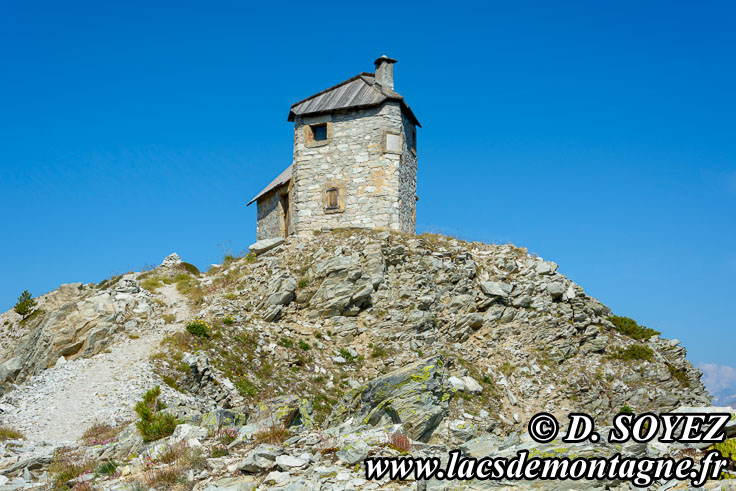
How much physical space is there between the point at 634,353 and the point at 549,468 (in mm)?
23890

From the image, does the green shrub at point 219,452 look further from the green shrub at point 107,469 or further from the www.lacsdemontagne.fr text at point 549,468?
the www.lacsdemontagne.fr text at point 549,468

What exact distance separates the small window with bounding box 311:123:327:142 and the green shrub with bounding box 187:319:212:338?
53.1ft

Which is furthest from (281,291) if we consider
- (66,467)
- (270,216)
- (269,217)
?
(66,467)

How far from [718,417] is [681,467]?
1382 millimetres

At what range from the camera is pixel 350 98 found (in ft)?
123

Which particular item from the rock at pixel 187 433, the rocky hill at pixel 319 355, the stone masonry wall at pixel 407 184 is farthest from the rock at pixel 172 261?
the rock at pixel 187 433

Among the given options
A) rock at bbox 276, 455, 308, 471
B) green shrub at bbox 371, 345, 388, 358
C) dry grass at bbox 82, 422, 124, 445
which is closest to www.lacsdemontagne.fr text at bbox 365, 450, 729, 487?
rock at bbox 276, 455, 308, 471

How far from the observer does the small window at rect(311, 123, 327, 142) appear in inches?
1478

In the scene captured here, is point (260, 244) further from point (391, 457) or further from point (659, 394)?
point (391, 457)

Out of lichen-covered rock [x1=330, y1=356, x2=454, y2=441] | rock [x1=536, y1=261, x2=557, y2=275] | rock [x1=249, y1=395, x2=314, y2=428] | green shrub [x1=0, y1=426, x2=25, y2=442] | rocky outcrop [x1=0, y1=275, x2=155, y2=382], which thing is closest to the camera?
lichen-covered rock [x1=330, y1=356, x2=454, y2=441]

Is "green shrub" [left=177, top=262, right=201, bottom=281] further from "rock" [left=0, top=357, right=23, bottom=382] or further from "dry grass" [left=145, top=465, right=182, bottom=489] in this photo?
"dry grass" [left=145, top=465, right=182, bottom=489]

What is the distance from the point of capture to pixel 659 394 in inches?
1118

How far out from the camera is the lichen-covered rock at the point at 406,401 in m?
13.6

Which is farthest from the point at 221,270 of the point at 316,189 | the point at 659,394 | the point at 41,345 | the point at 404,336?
the point at 659,394
